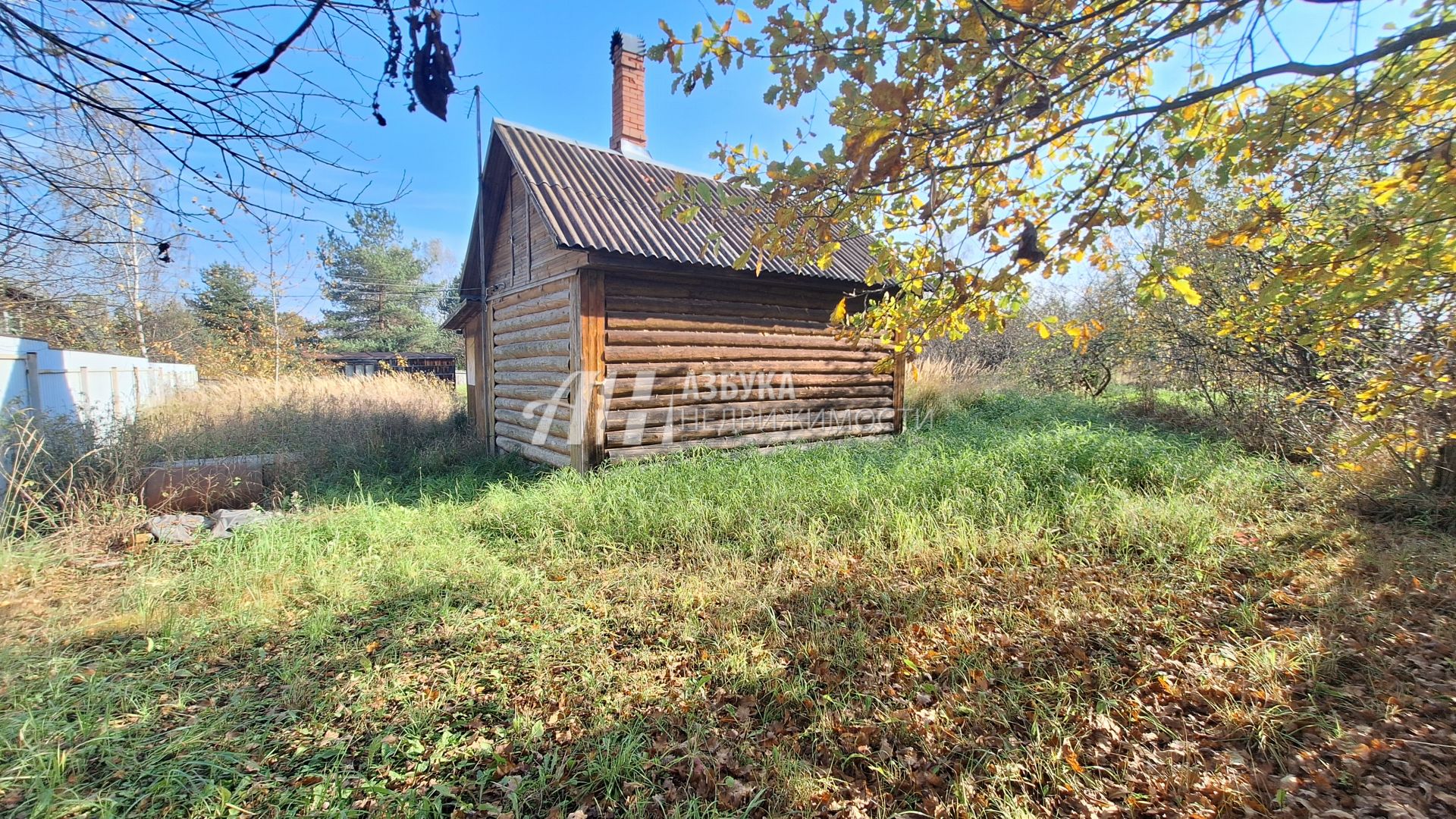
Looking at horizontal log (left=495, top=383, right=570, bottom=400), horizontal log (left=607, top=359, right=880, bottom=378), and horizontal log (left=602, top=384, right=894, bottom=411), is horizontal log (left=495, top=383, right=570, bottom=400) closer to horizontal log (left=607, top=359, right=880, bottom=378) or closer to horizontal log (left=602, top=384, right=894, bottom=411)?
horizontal log (left=602, top=384, right=894, bottom=411)

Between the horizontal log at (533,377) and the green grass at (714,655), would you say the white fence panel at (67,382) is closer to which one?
the green grass at (714,655)

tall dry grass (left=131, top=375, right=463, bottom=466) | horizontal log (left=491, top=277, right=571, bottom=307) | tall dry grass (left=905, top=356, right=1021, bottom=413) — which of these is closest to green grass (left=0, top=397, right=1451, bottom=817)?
horizontal log (left=491, top=277, right=571, bottom=307)

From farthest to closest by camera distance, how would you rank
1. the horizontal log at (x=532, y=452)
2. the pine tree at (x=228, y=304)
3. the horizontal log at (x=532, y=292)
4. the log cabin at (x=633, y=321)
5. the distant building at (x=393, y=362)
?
1. the distant building at (x=393, y=362)
2. the pine tree at (x=228, y=304)
3. the horizontal log at (x=532, y=452)
4. the horizontal log at (x=532, y=292)
5. the log cabin at (x=633, y=321)

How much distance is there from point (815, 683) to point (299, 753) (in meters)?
2.45

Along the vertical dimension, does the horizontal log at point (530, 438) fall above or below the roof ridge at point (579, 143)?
below

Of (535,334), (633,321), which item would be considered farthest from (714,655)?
(535,334)

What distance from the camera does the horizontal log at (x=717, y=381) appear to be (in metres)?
6.54

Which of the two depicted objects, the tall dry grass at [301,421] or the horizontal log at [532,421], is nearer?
the horizontal log at [532,421]

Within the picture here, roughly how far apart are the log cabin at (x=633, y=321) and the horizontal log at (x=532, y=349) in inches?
1.2

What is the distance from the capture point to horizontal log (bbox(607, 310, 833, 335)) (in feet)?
21.3

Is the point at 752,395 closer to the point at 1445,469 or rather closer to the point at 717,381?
the point at 717,381

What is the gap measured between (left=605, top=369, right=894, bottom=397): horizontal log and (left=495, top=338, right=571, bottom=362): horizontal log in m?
0.79

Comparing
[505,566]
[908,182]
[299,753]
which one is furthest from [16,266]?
[908,182]

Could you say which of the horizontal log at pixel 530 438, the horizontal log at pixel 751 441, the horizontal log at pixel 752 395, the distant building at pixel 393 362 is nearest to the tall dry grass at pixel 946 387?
the horizontal log at pixel 752 395
